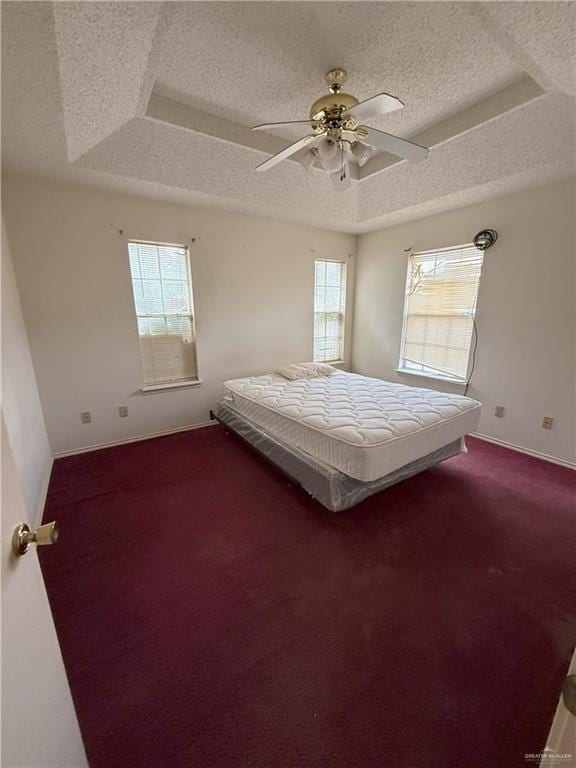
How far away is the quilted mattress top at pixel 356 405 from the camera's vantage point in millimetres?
2047

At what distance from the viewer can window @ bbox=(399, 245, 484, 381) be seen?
128 inches

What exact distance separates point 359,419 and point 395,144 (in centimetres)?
173

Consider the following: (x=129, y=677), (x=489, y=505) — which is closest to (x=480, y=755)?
(x=129, y=677)

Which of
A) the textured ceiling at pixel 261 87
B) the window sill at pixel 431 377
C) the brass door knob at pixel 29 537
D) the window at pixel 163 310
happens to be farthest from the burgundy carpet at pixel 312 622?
the textured ceiling at pixel 261 87

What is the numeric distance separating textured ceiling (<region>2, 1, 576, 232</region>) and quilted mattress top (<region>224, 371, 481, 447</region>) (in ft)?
6.18

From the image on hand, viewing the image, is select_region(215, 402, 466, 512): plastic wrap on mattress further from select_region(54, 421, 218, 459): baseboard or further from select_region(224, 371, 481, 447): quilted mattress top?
select_region(54, 421, 218, 459): baseboard

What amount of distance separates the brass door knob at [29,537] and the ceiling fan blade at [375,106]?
6.69 feet

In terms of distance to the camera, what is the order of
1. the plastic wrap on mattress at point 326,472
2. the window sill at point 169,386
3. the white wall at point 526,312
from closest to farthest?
the plastic wrap on mattress at point 326,472 → the white wall at point 526,312 → the window sill at point 169,386

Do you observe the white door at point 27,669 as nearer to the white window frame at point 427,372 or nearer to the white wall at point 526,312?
the white wall at point 526,312

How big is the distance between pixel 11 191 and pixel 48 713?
333cm

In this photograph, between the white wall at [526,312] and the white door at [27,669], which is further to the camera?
the white wall at [526,312]

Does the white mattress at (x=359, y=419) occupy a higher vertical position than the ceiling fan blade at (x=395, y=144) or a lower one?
lower

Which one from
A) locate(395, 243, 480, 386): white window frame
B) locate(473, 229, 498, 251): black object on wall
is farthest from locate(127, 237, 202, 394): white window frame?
locate(473, 229, 498, 251): black object on wall

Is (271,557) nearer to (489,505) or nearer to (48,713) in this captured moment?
(48,713)
